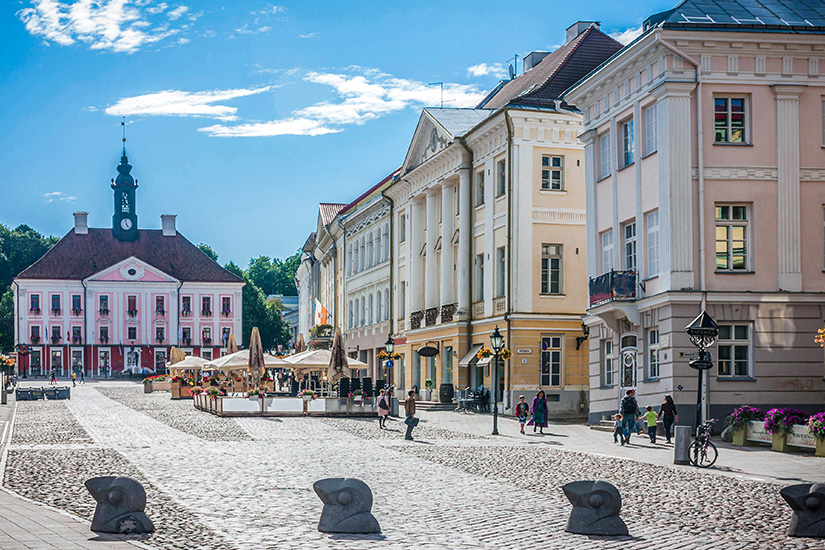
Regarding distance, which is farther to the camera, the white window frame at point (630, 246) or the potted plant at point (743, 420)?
the white window frame at point (630, 246)

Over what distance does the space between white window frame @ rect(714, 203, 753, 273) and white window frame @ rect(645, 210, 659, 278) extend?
1.62 meters

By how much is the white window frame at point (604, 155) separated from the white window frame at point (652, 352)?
19.0ft

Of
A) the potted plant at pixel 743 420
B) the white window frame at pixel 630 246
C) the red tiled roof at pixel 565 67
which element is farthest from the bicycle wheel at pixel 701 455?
the red tiled roof at pixel 565 67

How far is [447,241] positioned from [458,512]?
36918 millimetres

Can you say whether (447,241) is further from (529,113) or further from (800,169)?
(800,169)

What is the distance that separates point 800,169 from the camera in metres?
31.0

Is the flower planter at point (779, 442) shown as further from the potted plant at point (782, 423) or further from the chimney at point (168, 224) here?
the chimney at point (168, 224)

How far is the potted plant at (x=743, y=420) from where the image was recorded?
27.7 m

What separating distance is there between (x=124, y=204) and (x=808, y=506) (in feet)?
402

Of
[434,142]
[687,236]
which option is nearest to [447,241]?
[434,142]

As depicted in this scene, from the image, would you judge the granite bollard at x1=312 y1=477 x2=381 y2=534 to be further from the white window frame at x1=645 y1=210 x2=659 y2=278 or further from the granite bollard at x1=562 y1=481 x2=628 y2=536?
the white window frame at x1=645 y1=210 x2=659 y2=278

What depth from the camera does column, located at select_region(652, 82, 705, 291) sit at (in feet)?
100

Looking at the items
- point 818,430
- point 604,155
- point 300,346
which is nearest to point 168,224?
point 300,346

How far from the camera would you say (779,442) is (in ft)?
85.0
